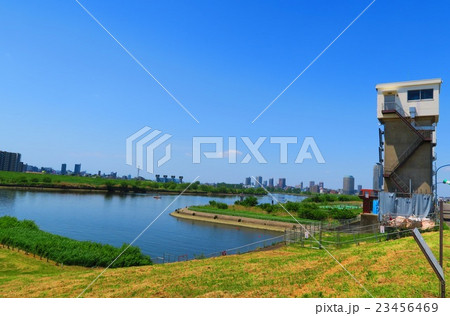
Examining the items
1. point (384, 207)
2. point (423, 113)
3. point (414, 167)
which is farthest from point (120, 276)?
point (423, 113)

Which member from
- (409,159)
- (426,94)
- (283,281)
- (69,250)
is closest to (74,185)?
(69,250)

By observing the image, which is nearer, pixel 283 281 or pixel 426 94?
pixel 283 281

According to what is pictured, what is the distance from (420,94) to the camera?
34.7 meters

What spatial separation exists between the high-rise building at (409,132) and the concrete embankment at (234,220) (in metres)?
30.1

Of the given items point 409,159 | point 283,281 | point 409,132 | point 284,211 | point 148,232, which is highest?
point 409,132

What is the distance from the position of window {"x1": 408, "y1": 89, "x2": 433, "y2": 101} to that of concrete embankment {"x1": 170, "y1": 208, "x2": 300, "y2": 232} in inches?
1363

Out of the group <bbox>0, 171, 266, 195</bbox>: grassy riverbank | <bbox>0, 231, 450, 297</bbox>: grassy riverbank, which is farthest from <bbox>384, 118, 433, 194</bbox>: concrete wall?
<bbox>0, 171, 266, 195</bbox>: grassy riverbank

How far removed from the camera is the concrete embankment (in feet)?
222

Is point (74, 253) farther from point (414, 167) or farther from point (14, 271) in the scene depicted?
point (414, 167)

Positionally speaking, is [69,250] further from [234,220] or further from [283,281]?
[234,220]

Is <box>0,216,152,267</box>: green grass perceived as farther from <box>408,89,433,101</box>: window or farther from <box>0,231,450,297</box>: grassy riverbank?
<box>408,89,433,101</box>: window

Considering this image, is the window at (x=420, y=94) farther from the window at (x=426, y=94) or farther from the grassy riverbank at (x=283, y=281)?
the grassy riverbank at (x=283, y=281)

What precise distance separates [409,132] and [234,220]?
4922cm

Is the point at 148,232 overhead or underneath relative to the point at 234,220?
underneath
